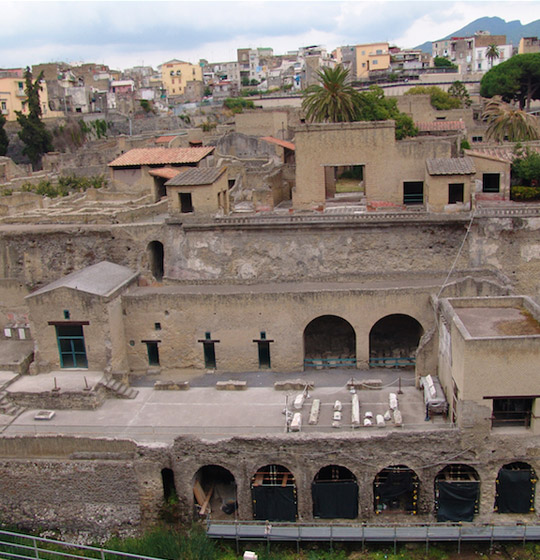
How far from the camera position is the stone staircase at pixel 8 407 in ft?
85.8

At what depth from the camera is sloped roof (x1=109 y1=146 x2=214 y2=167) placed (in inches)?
1824

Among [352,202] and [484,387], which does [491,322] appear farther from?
[352,202]

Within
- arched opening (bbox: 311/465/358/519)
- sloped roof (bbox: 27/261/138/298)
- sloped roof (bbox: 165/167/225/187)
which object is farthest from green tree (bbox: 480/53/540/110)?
arched opening (bbox: 311/465/358/519)

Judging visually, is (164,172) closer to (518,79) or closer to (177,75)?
(518,79)

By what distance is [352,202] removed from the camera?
42.2 metres

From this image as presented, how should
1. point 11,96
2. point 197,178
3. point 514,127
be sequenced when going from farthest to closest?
point 11,96
point 514,127
point 197,178

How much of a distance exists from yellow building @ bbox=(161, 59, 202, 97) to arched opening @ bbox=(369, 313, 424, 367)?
374 feet

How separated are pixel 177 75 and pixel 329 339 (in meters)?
120

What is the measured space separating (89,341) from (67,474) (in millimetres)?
6951

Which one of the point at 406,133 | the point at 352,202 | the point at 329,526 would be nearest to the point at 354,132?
the point at 352,202

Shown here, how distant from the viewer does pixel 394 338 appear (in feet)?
108

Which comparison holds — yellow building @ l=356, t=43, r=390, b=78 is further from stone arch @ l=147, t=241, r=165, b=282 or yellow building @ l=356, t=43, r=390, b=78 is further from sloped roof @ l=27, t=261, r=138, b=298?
sloped roof @ l=27, t=261, r=138, b=298

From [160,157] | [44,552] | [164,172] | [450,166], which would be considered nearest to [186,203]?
[164,172]

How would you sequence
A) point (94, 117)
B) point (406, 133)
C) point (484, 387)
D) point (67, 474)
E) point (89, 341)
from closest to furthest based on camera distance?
point (484, 387) → point (67, 474) → point (89, 341) → point (406, 133) → point (94, 117)
